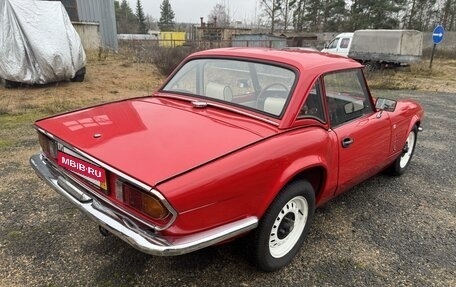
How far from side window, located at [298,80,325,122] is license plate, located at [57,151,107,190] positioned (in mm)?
1490

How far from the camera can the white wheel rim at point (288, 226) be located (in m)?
2.56

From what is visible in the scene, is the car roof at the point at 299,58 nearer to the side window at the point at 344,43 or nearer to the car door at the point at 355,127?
the car door at the point at 355,127

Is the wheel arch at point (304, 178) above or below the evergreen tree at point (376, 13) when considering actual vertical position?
below

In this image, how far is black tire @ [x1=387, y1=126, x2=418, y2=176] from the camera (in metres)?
4.37

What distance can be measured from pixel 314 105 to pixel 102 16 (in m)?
20.9

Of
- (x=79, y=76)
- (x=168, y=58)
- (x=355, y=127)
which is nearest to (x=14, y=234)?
(x=355, y=127)

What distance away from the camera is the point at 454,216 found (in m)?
3.62

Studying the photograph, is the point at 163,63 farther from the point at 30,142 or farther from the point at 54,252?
the point at 54,252

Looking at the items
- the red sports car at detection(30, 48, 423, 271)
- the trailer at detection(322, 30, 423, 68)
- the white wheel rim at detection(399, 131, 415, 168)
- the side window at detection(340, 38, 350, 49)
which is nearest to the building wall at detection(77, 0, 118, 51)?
the trailer at detection(322, 30, 423, 68)

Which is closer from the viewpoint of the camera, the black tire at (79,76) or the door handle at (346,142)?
the door handle at (346,142)

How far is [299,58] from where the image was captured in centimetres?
295

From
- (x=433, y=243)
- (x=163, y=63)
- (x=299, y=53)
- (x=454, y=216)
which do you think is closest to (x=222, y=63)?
(x=299, y=53)

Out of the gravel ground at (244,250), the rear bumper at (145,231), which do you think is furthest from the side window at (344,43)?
the rear bumper at (145,231)

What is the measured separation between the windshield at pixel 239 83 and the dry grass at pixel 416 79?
11350 millimetres
